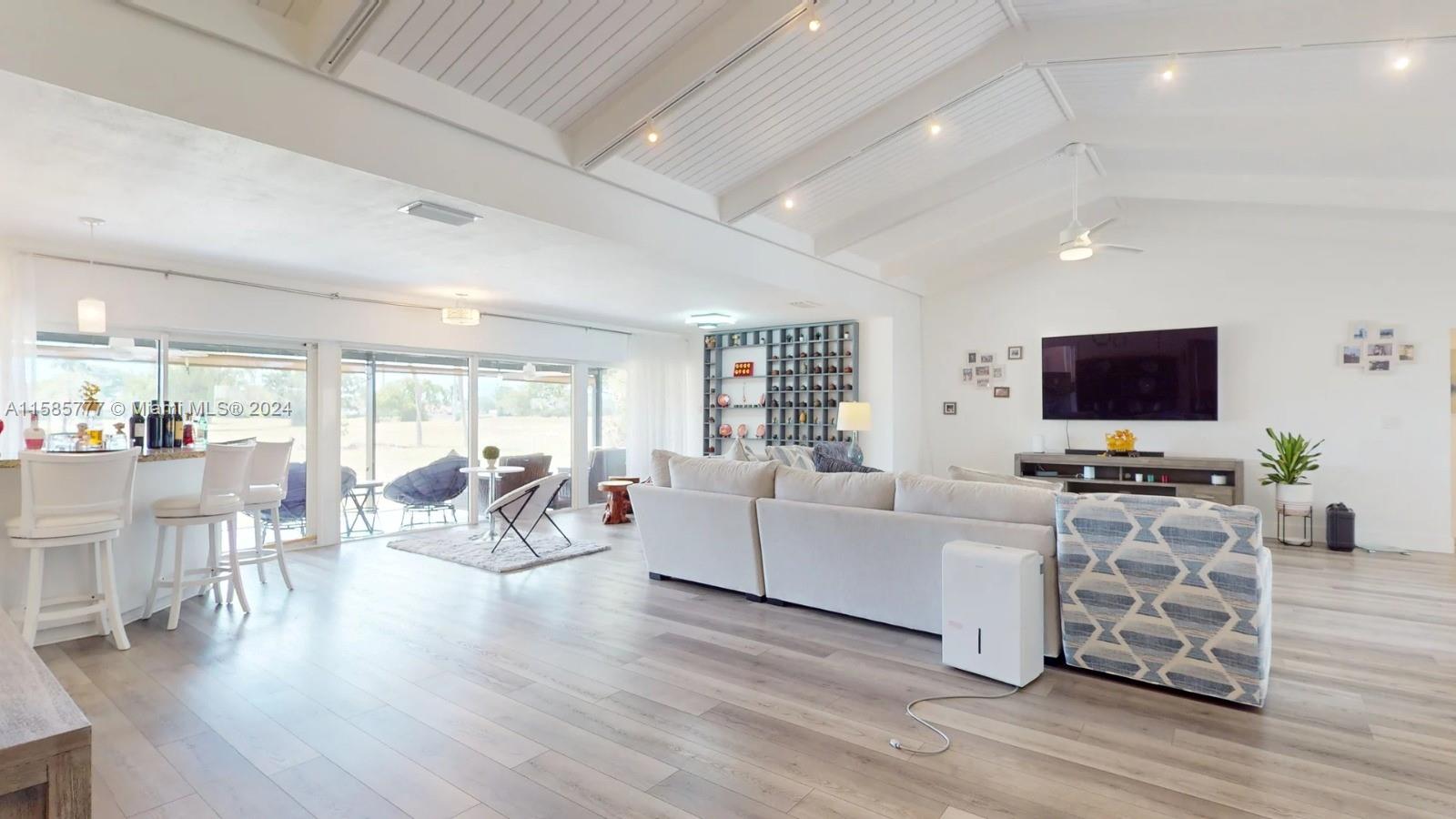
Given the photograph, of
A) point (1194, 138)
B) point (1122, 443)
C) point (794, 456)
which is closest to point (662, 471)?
point (794, 456)

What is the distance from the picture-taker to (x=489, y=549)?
6152mm

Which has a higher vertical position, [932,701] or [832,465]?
[832,465]

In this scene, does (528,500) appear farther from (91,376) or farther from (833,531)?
(91,376)

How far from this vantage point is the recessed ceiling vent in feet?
12.9

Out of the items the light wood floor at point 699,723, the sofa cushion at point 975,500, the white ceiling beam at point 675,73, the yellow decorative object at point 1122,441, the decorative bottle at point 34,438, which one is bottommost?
the light wood floor at point 699,723

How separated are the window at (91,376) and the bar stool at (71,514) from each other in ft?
5.99

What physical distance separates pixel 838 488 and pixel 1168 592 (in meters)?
1.70

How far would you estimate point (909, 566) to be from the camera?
3.79 meters

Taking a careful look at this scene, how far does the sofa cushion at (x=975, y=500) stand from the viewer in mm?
3477

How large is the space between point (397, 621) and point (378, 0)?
3.26m

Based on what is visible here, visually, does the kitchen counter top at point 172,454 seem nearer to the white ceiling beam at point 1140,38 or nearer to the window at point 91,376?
the window at point 91,376

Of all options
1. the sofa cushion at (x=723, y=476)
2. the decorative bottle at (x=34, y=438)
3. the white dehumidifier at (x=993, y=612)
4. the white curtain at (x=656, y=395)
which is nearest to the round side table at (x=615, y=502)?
the white curtain at (x=656, y=395)

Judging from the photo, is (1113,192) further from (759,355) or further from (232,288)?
(232,288)

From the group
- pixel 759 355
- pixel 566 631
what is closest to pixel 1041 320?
pixel 759 355
